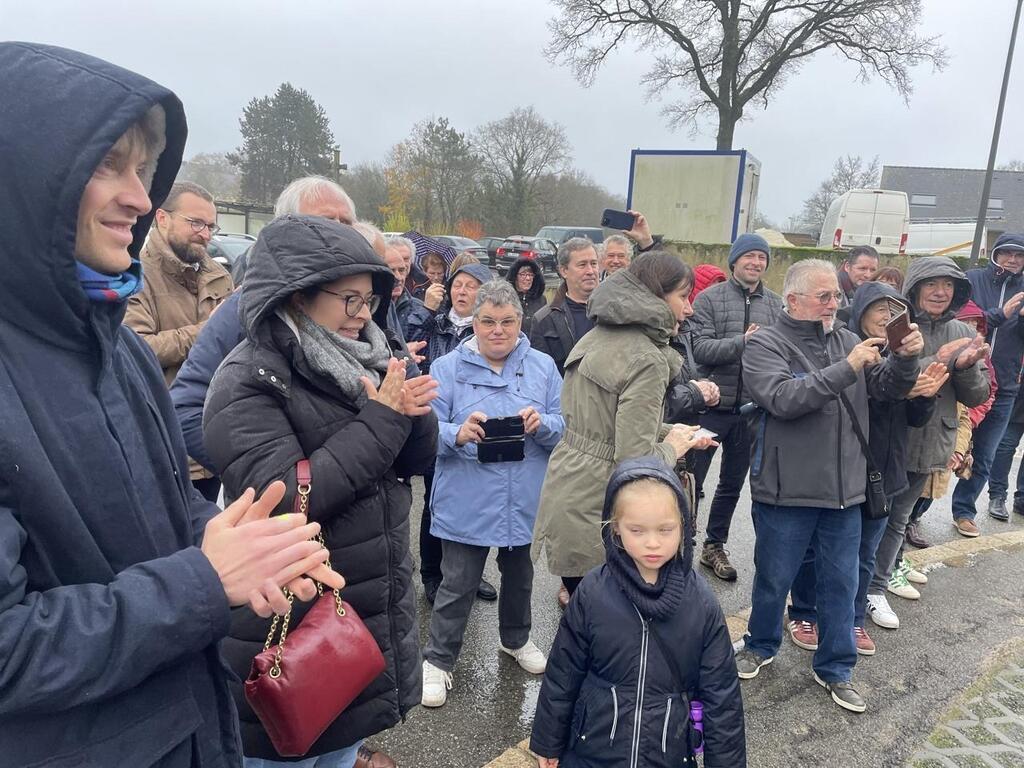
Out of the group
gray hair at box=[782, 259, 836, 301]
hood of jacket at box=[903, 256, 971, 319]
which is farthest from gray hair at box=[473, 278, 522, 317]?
hood of jacket at box=[903, 256, 971, 319]

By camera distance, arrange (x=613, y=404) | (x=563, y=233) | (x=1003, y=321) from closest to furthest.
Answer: (x=613, y=404)
(x=1003, y=321)
(x=563, y=233)

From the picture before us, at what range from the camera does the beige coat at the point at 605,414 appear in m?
2.77

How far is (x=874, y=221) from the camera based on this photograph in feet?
57.4

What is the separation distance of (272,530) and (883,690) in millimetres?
3210

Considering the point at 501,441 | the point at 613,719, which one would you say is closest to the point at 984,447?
the point at 501,441

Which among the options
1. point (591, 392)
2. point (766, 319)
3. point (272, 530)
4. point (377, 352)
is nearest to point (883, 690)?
point (591, 392)

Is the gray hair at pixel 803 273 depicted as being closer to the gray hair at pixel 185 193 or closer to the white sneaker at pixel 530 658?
the white sneaker at pixel 530 658

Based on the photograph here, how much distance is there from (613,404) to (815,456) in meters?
0.95

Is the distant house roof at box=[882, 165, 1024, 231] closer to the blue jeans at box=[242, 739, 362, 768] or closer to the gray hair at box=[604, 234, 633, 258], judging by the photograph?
the gray hair at box=[604, 234, 633, 258]

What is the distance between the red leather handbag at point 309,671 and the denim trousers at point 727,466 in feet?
10.3

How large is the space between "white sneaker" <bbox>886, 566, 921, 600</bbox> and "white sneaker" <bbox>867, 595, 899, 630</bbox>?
0.26 m

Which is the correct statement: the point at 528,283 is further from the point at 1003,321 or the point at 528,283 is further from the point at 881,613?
the point at 1003,321

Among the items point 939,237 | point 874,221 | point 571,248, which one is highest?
point 939,237

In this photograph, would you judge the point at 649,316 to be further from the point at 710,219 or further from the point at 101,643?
the point at 710,219
